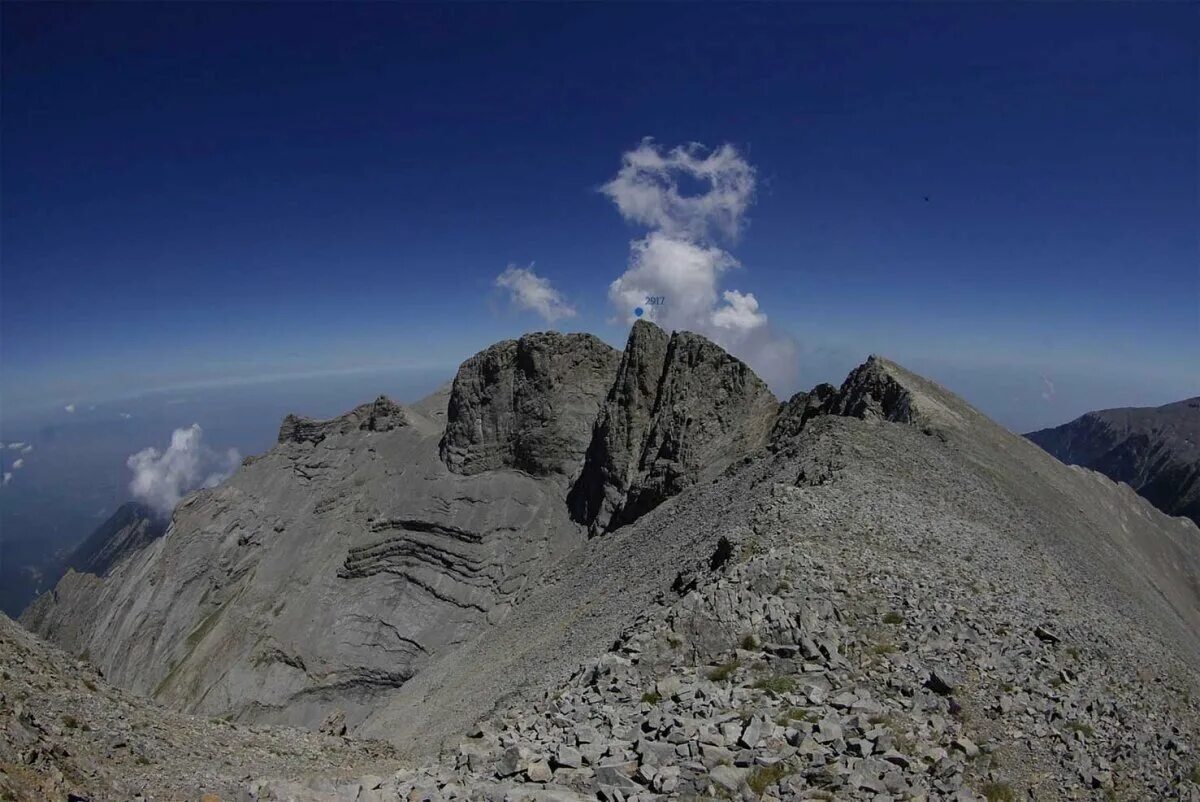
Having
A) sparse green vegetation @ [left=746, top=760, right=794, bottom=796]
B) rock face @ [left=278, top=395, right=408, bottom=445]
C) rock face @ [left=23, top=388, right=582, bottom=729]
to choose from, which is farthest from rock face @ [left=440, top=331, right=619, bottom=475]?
sparse green vegetation @ [left=746, top=760, right=794, bottom=796]

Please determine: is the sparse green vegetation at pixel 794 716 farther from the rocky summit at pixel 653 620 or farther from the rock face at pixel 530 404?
the rock face at pixel 530 404

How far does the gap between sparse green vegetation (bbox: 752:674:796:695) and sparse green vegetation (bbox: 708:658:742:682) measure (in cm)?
87

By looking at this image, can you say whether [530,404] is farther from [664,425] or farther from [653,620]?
[653,620]

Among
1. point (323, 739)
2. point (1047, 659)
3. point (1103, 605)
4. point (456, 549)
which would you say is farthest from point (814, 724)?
point (456, 549)

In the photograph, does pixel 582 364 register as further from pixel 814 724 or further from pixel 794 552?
pixel 814 724

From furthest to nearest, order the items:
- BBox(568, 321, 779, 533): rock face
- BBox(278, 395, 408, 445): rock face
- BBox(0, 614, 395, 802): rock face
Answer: BBox(278, 395, 408, 445): rock face, BBox(568, 321, 779, 533): rock face, BBox(0, 614, 395, 802): rock face

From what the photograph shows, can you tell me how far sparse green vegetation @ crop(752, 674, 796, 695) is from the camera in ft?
52.6

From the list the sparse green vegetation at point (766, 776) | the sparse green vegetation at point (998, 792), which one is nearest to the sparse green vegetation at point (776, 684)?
the sparse green vegetation at point (766, 776)

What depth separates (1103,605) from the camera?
30141 mm

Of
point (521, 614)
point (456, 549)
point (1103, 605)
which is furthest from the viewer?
point (456, 549)

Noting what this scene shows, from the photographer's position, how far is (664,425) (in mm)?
67562

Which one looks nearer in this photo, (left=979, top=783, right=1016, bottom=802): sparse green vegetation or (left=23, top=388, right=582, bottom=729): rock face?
(left=979, top=783, right=1016, bottom=802): sparse green vegetation

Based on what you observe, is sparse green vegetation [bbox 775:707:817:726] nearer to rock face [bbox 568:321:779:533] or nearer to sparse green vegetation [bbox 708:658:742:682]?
sparse green vegetation [bbox 708:658:742:682]

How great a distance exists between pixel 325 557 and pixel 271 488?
25.9m
